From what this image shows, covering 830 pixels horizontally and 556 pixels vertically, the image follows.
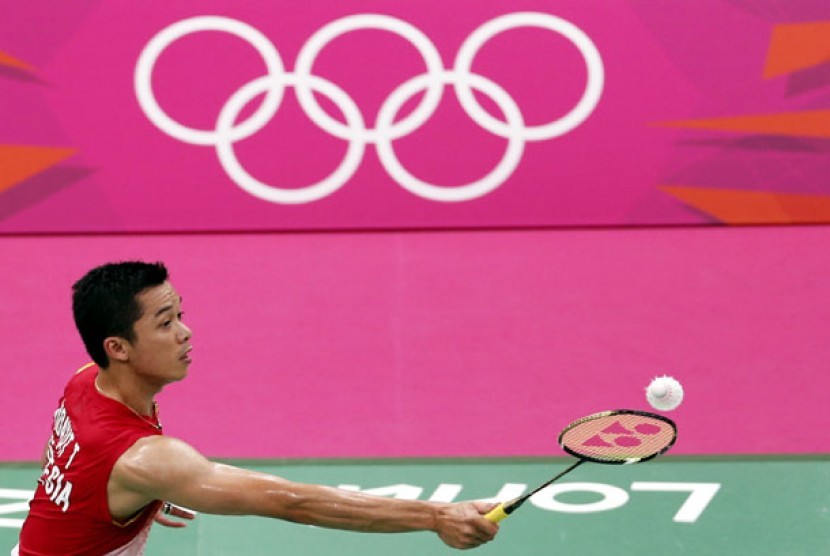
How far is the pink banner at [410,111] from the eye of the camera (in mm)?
7141

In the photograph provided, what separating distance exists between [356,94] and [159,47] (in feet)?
3.59

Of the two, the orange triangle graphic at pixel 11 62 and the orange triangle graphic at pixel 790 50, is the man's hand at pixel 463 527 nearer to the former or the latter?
the orange triangle graphic at pixel 790 50

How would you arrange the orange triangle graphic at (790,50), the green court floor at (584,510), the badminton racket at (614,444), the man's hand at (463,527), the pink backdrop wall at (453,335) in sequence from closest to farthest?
the man's hand at (463,527), the badminton racket at (614,444), the green court floor at (584,510), the pink backdrop wall at (453,335), the orange triangle graphic at (790,50)

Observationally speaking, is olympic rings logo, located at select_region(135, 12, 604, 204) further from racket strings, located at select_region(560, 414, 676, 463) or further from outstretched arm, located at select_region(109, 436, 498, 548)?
outstretched arm, located at select_region(109, 436, 498, 548)

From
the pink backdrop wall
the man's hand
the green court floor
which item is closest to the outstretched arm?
the man's hand

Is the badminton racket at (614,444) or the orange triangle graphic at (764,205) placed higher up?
the orange triangle graphic at (764,205)

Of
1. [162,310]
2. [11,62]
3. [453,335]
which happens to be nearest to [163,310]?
[162,310]

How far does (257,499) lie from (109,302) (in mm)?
624

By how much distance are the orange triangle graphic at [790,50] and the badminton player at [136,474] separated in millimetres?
4509

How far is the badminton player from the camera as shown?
10.4 feet

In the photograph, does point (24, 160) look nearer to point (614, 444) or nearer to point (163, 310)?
point (163, 310)

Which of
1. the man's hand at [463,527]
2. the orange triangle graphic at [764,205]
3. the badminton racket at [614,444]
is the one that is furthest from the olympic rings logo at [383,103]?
the man's hand at [463,527]

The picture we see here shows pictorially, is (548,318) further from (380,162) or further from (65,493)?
(65,493)

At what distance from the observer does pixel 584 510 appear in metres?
5.14
